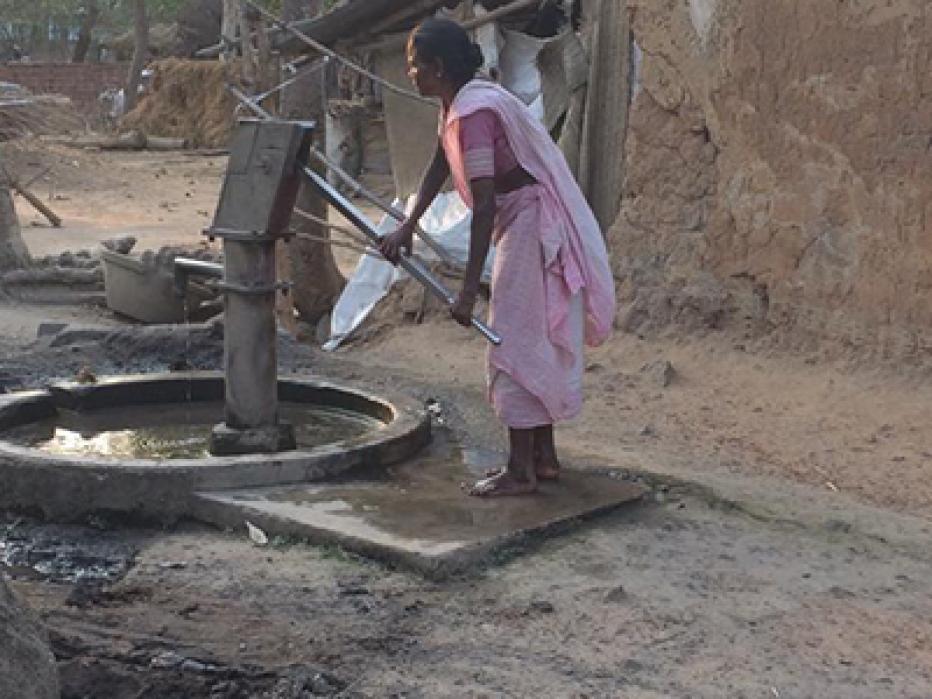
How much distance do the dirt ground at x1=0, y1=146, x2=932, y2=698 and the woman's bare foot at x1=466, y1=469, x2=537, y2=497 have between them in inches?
11.2

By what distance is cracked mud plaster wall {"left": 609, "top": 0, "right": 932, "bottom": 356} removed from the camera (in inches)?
232

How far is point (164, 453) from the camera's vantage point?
17.7ft

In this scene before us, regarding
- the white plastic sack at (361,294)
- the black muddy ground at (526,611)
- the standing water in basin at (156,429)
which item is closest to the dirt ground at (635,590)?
the black muddy ground at (526,611)

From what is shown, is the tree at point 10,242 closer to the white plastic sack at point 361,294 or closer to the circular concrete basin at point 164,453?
the white plastic sack at point 361,294

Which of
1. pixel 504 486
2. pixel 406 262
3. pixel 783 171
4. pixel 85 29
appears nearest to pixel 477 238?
pixel 406 262

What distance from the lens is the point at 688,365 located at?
22.5ft

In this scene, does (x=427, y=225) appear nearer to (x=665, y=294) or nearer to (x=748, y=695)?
(x=665, y=294)

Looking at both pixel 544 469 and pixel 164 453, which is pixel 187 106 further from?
pixel 544 469

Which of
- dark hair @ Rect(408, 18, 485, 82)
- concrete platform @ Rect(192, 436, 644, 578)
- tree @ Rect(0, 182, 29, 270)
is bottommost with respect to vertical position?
concrete platform @ Rect(192, 436, 644, 578)

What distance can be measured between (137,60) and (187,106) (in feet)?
10.3

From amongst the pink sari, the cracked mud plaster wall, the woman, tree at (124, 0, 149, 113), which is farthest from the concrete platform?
tree at (124, 0, 149, 113)

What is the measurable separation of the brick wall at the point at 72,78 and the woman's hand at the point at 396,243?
2849cm

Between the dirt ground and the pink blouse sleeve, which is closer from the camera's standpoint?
the dirt ground

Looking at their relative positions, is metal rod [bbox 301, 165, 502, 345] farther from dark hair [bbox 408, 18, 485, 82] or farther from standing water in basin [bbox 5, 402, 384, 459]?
standing water in basin [bbox 5, 402, 384, 459]
